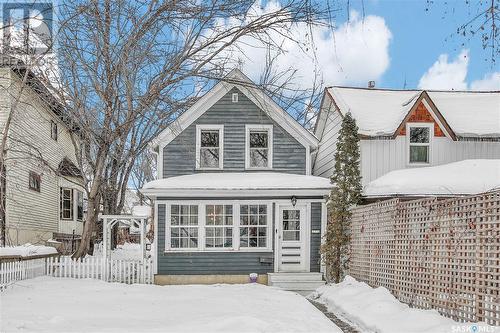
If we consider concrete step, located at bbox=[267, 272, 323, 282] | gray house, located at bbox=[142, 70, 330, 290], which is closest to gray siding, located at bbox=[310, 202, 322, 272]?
gray house, located at bbox=[142, 70, 330, 290]

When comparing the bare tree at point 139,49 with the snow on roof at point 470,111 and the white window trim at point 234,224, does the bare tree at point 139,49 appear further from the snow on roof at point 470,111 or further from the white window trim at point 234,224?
the snow on roof at point 470,111

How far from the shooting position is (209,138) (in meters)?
14.6

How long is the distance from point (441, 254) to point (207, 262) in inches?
318

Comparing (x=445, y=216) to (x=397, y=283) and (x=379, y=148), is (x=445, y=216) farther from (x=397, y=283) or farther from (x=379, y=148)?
(x=379, y=148)

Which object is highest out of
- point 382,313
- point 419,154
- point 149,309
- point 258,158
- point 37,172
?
point 419,154

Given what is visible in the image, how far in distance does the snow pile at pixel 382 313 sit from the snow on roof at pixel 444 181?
12.0 ft

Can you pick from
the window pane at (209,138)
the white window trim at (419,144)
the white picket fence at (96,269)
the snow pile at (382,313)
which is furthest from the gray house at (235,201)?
the white window trim at (419,144)

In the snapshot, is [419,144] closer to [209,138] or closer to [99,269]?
[209,138]

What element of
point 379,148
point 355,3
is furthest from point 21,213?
point 355,3

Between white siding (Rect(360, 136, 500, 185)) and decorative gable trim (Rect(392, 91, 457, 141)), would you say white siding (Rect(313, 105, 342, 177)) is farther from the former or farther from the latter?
decorative gable trim (Rect(392, 91, 457, 141))

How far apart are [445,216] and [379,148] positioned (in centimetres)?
866

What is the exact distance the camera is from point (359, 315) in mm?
7543

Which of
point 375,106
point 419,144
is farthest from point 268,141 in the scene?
point 419,144

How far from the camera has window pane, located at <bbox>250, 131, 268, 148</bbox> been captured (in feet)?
48.2
